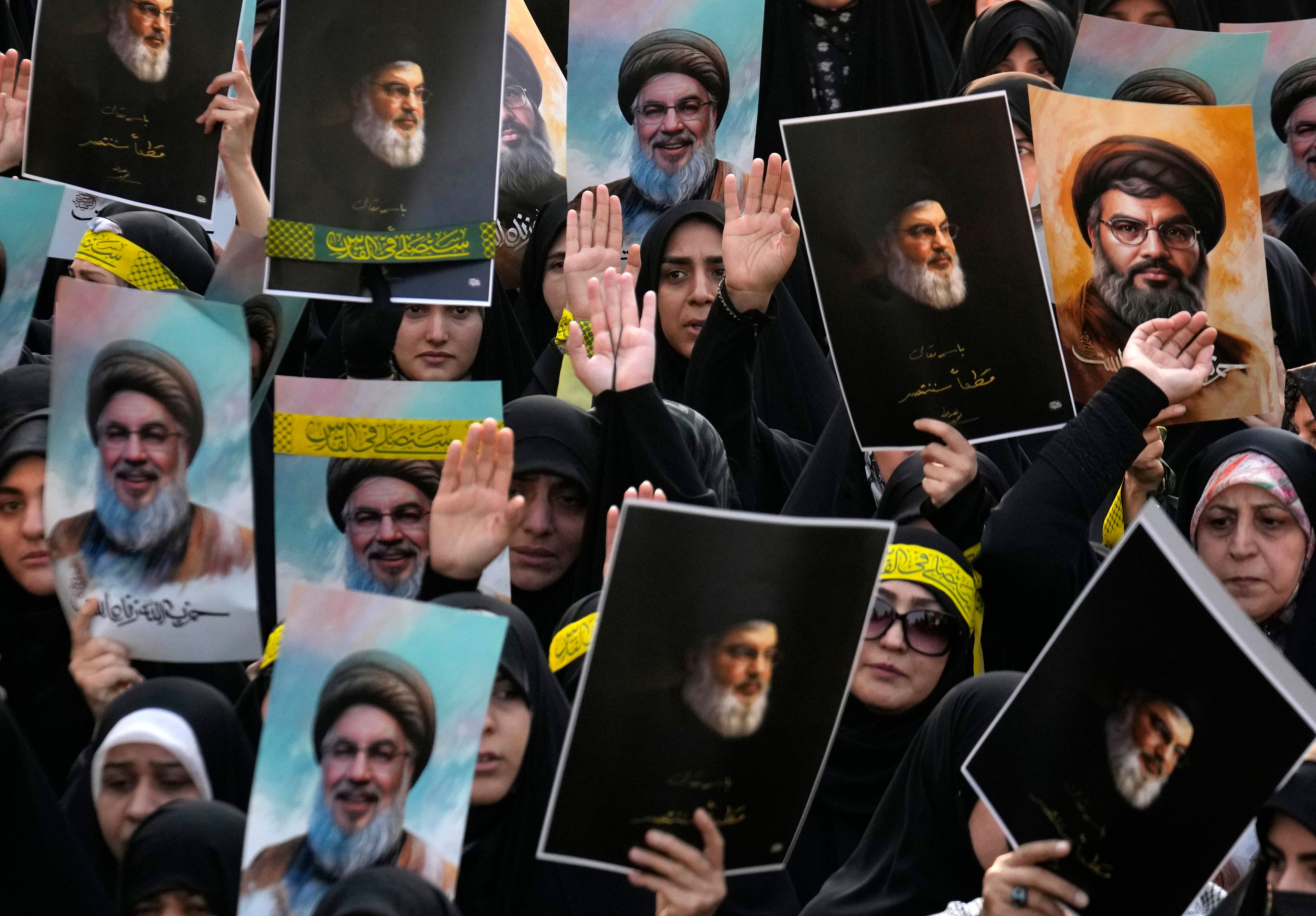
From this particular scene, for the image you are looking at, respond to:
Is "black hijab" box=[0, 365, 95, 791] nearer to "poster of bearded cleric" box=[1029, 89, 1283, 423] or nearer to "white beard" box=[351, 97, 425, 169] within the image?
"white beard" box=[351, 97, 425, 169]

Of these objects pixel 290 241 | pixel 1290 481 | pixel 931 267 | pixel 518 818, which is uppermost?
pixel 290 241

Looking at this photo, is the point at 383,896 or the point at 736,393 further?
the point at 736,393

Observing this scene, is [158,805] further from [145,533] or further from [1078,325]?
[1078,325]

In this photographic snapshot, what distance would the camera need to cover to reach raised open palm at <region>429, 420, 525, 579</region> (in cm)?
318

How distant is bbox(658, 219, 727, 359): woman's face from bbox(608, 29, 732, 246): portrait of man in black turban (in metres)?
0.20

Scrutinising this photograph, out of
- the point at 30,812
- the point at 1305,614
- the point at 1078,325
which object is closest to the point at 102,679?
the point at 30,812

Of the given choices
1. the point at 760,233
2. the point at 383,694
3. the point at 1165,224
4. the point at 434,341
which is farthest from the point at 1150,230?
the point at 434,341

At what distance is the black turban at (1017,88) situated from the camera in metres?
4.88

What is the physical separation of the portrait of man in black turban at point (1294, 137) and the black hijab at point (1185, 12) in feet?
2.75

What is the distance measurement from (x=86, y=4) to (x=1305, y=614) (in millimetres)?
2976

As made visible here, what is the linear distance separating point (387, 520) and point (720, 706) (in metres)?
1.31

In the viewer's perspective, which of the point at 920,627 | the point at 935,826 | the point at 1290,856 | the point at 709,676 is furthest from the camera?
the point at 920,627

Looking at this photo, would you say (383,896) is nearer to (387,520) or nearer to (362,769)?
(362,769)

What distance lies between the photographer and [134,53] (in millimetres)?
4141
